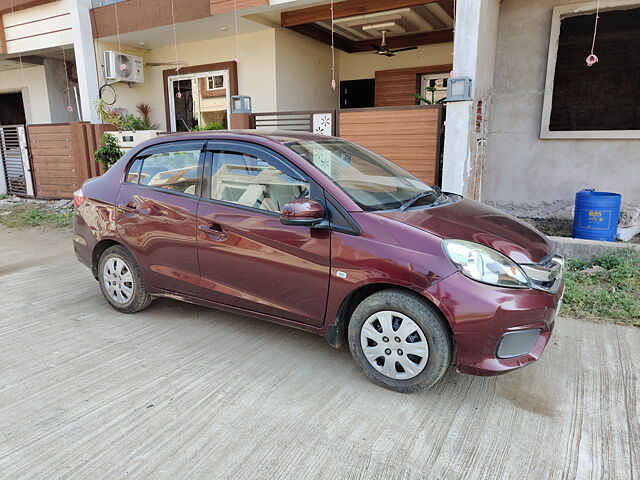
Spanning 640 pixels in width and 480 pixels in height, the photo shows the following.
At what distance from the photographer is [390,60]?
395 inches

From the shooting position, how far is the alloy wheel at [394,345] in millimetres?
2641

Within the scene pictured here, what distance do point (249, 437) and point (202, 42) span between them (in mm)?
8984

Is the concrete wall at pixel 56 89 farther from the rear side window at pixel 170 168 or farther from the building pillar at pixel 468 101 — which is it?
the building pillar at pixel 468 101

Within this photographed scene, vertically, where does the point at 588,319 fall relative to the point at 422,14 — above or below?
below

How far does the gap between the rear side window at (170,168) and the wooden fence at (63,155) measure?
6.29 meters

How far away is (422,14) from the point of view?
8055mm

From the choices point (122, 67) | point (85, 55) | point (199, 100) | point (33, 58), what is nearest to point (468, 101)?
point (199, 100)

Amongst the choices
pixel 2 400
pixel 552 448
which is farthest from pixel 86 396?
pixel 552 448

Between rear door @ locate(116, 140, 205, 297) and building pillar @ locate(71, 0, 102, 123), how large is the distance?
254 inches

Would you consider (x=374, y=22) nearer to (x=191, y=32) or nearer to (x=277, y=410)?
(x=191, y=32)

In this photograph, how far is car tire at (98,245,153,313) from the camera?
386 centimetres

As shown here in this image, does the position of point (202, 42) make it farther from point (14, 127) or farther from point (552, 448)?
point (552, 448)

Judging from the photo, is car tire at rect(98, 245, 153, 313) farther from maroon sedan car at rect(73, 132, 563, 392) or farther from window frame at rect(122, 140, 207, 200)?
window frame at rect(122, 140, 207, 200)

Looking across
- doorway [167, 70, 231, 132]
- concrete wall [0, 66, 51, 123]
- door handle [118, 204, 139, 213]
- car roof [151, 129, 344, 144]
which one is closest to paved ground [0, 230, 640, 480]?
door handle [118, 204, 139, 213]
